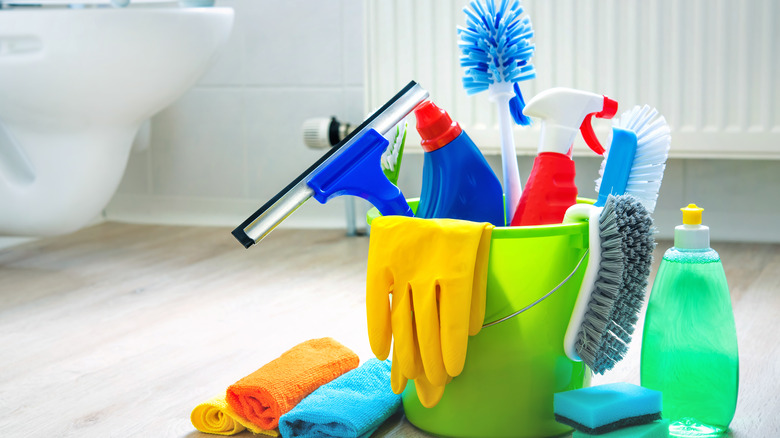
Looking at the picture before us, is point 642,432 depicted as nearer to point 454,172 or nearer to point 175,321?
point 454,172

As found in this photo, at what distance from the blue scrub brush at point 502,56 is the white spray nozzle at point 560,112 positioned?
0.12 feet

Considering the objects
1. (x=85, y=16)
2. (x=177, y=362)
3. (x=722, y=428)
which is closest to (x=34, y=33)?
(x=85, y=16)

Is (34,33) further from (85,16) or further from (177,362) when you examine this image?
(177,362)

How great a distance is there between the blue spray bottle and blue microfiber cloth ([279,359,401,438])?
166 millimetres

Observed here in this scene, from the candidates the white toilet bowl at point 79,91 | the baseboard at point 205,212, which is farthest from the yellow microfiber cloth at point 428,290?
the baseboard at point 205,212

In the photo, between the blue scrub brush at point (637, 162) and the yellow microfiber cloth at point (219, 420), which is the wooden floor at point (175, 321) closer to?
the yellow microfiber cloth at point (219, 420)

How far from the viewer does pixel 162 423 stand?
0.74 metres

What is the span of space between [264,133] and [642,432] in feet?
4.22

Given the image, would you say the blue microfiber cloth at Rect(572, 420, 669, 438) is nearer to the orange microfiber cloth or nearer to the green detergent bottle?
the green detergent bottle

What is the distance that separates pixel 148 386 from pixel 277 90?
3.28 feet

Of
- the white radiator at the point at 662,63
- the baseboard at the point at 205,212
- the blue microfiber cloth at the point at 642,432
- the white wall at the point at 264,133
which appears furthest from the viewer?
the baseboard at the point at 205,212

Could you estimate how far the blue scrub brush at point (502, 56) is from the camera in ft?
2.27

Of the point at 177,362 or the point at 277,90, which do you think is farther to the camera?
the point at 277,90

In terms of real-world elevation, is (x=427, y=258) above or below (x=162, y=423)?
above
